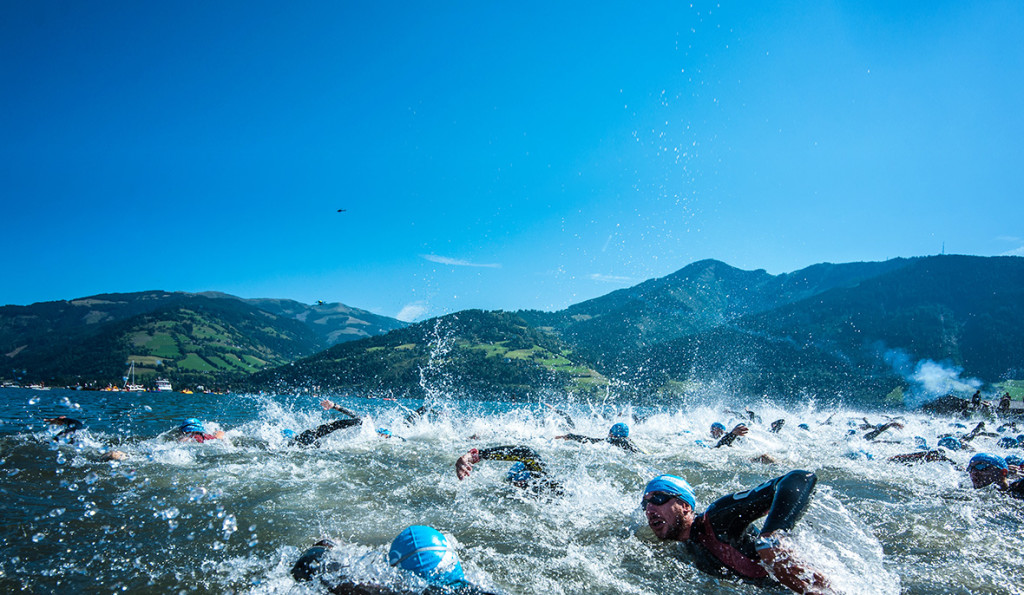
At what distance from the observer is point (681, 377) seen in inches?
6004

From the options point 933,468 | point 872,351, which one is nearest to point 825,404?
point 872,351

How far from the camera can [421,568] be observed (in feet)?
11.0

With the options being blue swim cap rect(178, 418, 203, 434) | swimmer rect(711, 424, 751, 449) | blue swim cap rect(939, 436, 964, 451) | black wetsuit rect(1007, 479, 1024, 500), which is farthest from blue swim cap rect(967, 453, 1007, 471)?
blue swim cap rect(178, 418, 203, 434)

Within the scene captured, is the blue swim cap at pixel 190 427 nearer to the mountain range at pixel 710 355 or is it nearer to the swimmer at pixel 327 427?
the swimmer at pixel 327 427

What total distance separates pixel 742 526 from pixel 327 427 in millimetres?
9571

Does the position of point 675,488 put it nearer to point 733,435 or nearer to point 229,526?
point 229,526

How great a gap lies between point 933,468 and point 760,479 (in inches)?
250

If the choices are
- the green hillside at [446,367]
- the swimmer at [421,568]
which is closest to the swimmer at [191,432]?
the swimmer at [421,568]

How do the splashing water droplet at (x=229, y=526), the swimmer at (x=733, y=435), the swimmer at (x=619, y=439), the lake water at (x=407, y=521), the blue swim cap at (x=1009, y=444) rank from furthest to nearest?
the blue swim cap at (x=1009, y=444) → the swimmer at (x=619, y=439) → the swimmer at (x=733, y=435) → the splashing water droplet at (x=229, y=526) → the lake water at (x=407, y=521)

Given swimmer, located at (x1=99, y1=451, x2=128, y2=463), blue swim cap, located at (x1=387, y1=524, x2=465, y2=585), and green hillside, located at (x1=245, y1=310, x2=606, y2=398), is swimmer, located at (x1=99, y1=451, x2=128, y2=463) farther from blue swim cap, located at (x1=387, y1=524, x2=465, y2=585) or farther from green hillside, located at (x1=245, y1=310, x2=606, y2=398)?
green hillside, located at (x1=245, y1=310, x2=606, y2=398)

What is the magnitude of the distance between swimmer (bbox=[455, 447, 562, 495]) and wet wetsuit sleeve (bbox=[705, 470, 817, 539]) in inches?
127

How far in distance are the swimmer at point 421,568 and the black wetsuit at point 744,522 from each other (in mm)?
3010

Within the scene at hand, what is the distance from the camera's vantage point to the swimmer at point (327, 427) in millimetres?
10258

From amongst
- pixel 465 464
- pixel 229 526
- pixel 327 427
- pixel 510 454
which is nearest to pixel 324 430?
pixel 327 427
